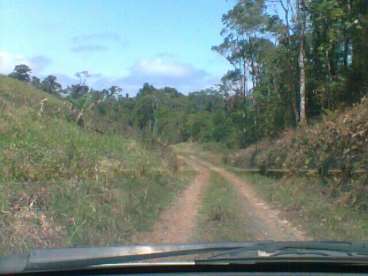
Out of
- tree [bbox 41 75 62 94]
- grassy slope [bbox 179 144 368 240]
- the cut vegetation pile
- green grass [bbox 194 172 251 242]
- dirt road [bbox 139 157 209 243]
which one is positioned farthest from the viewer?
tree [bbox 41 75 62 94]

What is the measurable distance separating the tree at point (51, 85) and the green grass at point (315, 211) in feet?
86.7

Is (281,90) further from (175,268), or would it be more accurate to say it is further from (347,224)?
(175,268)

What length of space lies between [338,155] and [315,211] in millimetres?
6875

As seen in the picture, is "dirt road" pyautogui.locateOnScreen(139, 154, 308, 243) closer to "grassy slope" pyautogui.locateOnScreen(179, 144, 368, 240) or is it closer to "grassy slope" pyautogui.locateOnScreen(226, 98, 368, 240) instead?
"grassy slope" pyautogui.locateOnScreen(179, 144, 368, 240)

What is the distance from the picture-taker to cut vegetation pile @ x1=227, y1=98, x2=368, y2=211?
695 inches

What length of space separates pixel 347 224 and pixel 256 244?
388 inches

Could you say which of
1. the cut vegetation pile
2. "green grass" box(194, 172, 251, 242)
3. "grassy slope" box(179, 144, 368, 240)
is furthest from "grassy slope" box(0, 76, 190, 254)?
the cut vegetation pile

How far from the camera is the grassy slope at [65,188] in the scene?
36.0 ft

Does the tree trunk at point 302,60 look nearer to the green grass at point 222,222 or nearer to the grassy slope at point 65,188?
the grassy slope at point 65,188

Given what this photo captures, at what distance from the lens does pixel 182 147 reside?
73.1m

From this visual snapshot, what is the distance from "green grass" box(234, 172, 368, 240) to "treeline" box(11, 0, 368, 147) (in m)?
7.52

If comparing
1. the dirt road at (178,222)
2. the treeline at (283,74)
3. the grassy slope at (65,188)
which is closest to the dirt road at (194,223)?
the dirt road at (178,222)

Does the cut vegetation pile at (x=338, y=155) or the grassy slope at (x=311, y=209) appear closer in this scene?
the grassy slope at (x=311, y=209)

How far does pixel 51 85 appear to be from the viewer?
52.5 metres
